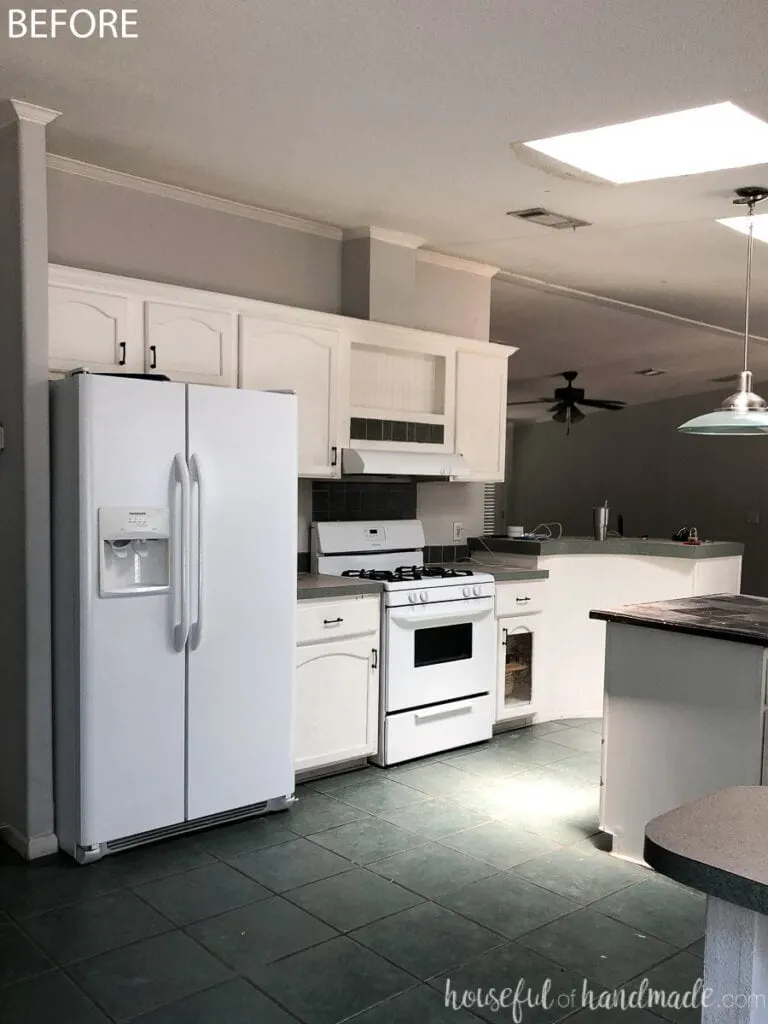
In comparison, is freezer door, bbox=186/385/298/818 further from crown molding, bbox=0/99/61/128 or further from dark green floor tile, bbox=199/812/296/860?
crown molding, bbox=0/99/61/128

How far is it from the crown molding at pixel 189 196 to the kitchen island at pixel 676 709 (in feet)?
7.64

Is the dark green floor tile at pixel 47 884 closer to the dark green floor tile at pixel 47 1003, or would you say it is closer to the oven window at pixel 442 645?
the dark green floor tile at pixel 47 1003

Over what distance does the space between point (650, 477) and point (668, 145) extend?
6.96 metres

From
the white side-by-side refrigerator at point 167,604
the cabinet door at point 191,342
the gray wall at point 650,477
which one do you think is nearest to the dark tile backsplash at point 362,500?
the cabinet door at point 191,342

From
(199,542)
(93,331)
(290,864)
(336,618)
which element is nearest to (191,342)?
(93,331)

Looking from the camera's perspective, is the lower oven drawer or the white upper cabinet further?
the white upper cabinet

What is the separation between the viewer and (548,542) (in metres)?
5.01

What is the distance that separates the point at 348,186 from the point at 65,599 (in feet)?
6.55

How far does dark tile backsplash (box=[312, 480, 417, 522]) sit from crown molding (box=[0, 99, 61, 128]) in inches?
80.6

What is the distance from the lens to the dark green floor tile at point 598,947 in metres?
2.45

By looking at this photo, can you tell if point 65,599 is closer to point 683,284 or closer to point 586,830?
point 586,830

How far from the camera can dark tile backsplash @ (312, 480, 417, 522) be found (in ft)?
14.8

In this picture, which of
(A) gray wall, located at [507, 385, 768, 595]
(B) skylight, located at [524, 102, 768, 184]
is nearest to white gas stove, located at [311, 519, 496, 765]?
(B) skylight, located at [524, 102, 768, 184]

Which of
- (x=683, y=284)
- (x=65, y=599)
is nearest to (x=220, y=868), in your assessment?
(x=65, y=599)
